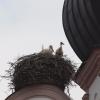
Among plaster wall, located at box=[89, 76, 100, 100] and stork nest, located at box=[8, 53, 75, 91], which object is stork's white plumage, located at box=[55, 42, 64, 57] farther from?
plaster wall, located at box=[89, 76, 100, 100]

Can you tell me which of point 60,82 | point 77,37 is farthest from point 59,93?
point 77,37

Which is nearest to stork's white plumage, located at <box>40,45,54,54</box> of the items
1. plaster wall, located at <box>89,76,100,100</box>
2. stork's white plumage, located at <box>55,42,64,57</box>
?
stork's white plumage, located at <box>55,42,64,57</box>

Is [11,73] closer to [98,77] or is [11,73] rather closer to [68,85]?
[68,85]

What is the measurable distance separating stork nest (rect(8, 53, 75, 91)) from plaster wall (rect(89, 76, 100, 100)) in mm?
3016

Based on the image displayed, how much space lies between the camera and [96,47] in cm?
1165

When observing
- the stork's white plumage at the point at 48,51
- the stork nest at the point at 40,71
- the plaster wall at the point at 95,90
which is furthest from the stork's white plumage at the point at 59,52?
the plaster wall at the point at 95,90

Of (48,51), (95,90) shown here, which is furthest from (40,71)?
(95,90)

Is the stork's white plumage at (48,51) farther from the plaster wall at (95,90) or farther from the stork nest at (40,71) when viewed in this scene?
the plaster wall at (95,90)

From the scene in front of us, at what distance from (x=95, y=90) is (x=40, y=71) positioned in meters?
3.36

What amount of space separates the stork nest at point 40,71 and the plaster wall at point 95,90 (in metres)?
3.02

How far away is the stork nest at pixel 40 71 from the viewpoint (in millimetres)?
14898

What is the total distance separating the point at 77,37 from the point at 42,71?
2806 millimetres

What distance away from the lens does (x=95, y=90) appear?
38.4 ft

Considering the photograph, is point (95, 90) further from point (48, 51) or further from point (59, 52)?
point (59, 52)
